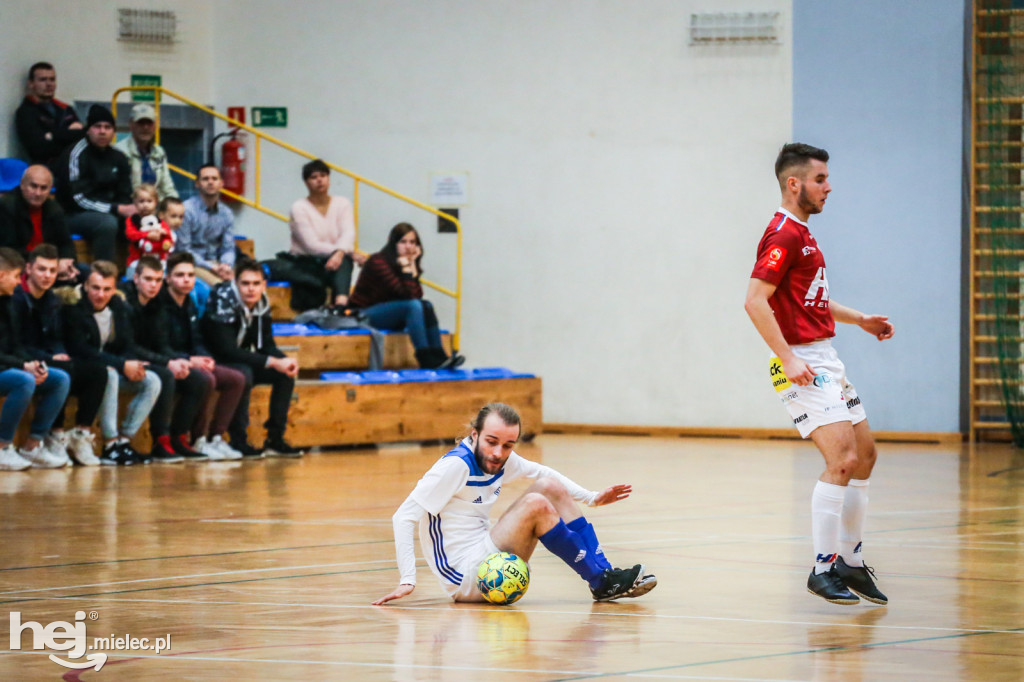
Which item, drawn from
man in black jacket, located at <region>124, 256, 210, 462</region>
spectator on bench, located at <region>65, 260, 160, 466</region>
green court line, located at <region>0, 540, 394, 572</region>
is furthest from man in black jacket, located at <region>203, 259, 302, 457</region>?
green court line, located at <region>0, 540, 394, 572</region>

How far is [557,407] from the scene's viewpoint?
13453 mm

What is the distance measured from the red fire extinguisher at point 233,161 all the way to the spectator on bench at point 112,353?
→ 4199 millimetres

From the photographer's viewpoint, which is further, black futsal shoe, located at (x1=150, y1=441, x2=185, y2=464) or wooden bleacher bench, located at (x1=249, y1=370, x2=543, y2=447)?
wooden bleacher bench, located at (x1=249, y1=370, x2=543, y2=447)

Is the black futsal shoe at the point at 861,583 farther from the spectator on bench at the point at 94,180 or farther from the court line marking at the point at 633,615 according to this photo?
the spectator on bench at the point at 94,180

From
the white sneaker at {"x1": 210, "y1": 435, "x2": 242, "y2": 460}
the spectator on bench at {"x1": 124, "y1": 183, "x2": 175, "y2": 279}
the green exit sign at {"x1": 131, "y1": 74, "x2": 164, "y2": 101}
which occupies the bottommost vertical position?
the white sneaker at {"x1": 210, "y1": 435, "x2": 242, "y2": 460}

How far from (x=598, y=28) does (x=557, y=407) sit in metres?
3.63

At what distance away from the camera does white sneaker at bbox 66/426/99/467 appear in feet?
31.3

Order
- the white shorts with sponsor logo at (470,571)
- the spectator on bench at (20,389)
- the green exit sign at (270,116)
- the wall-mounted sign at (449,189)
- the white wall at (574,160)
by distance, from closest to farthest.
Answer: the white shorts with sponsor logo at (470,571), the spectator on bench at (20,389), the white wall at (574,160), the wall-mounted sign at (449,189), the green exit sign at (270,116)

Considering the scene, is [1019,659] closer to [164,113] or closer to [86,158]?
[86,158]

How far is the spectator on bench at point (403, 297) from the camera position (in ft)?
39.9

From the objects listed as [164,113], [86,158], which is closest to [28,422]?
[86,158]

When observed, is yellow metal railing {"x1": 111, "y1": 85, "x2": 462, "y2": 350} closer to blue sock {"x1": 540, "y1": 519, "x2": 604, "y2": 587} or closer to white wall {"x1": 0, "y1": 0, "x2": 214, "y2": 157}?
white wall {"x1": 0, "y1": 0, "x2": 214, "y2": 157}

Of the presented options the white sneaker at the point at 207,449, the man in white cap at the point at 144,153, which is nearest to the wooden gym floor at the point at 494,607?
the white sneaker at the point at 207,449

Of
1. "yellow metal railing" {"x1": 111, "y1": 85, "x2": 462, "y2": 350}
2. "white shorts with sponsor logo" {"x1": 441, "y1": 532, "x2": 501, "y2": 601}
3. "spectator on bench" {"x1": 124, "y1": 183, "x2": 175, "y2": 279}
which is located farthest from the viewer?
"yellow metal railing" {"x1": 111, "y1": 85, "x2": 462, "y2": 350}
